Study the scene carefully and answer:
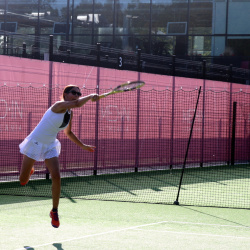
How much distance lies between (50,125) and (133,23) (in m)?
17.3

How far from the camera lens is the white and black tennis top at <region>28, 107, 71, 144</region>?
727cm

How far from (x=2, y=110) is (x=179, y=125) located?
5.81 m

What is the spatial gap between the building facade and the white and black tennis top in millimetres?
16822

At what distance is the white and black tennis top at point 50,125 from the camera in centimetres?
727

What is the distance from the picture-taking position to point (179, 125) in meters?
16.7

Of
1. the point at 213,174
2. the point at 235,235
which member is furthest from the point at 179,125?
the point at 235,235

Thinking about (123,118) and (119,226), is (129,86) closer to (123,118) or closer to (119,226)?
(119,226)

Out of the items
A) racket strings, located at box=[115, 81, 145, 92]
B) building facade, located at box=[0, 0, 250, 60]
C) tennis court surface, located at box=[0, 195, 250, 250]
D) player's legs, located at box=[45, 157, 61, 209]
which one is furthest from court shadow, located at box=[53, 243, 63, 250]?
building facade, located at box=[0, 0, 250, 60]

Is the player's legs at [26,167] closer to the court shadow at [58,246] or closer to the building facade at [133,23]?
the court shadow at [58,246]

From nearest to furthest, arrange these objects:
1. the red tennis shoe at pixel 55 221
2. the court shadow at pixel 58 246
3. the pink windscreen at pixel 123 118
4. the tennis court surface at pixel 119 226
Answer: the court shadow at pixel 58 246, the tennis court surface at pixel 119 226, the red tennis shoe at pixel 55 221, the pink windscreen at pixel 123 118

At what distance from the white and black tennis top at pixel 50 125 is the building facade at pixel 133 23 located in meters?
16.8

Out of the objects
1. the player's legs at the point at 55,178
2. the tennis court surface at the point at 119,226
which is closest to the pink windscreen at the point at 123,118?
the tennis court surface at the point at 119,226

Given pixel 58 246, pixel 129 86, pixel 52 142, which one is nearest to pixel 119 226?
pixel 52 142

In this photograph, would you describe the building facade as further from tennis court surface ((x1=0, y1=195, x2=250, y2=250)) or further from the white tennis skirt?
the white tennis skirt
